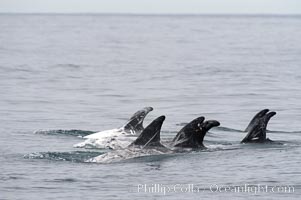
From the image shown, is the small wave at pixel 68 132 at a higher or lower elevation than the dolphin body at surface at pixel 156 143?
higher

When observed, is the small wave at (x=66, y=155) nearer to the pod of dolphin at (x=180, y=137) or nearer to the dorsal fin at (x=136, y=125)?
the pod of dolphin at (x=180, y=137)

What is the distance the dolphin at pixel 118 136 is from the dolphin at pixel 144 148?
1669mm

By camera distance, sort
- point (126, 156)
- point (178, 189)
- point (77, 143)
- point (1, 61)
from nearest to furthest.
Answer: point (178, 189), point (126, 156), point (77, 143), point (1, 61)

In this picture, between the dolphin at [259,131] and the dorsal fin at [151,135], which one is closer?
the dorsal fin at [151,135]

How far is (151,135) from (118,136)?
2656 mm

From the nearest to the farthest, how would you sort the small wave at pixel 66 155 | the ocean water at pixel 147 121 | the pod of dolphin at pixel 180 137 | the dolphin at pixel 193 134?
the ocean water at pixel 147 121 < the pod of dolphin at pixel 180 137 < the small wave at pixel 66 155 < the dolphin at pixel 193 134

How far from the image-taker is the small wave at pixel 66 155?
20.3 metres

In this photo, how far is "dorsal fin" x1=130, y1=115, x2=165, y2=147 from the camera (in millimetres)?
20078

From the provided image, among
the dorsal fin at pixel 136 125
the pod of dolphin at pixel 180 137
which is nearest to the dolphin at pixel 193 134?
the pod of dolphin at pixel 180 137

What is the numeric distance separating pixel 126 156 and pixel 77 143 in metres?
3.11

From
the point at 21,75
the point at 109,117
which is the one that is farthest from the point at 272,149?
the point at 21,75

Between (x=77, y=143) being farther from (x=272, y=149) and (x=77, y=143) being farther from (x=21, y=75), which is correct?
(x=21, y=75)

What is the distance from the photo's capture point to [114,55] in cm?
6600

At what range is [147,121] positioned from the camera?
28.1 m
